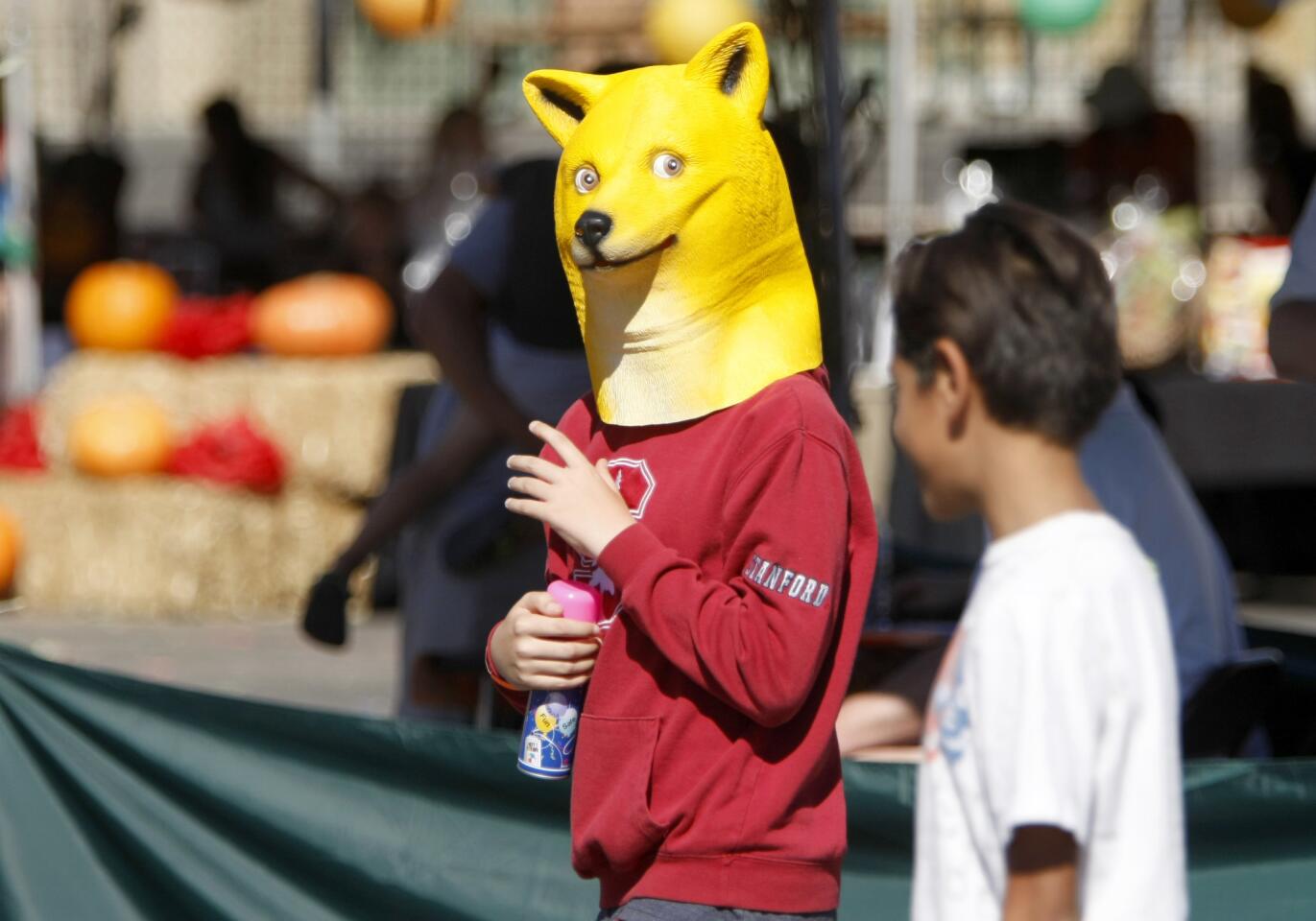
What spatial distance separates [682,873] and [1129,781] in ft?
1.67

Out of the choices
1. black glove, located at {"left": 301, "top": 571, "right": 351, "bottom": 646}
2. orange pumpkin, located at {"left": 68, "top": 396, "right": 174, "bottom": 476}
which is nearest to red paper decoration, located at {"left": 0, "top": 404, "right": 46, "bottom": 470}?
orange pumpkin, located at {"left": 68, "top": 396, "right": 174, "bottom": 476}

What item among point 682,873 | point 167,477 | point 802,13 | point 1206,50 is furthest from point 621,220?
point 1206,50

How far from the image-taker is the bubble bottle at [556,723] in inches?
85.6

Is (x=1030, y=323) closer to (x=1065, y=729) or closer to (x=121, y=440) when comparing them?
(x=1065, y=729)

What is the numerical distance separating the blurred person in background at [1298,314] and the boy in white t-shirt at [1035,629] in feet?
4.55

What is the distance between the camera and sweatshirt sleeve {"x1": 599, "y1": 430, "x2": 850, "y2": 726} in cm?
203

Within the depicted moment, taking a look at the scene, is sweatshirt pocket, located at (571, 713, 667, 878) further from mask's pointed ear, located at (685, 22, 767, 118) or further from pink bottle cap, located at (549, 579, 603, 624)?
mask's pointed ear, located at (685, 22, 767, 118)

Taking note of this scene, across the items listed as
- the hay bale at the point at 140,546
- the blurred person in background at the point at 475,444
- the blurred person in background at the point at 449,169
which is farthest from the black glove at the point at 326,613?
the blurred person in background at the point at 449,169

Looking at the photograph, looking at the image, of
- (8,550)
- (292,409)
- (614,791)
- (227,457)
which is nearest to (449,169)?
(292,409)

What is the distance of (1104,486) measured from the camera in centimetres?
375

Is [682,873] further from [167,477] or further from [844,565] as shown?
[167,477]

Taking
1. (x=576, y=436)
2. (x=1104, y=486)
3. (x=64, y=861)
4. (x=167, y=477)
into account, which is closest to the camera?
(x=576, y=436)

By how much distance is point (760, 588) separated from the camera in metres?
2.05

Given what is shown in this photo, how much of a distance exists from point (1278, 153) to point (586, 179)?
7671 millimetres
